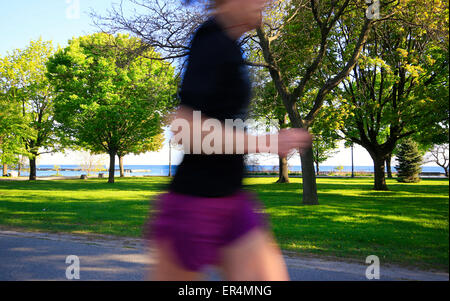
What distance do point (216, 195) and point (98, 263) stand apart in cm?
301

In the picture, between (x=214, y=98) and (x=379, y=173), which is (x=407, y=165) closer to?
(x=379, y=173)

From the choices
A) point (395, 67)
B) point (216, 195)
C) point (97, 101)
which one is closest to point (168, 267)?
point (216, 195)

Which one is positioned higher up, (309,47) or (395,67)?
(309,47)

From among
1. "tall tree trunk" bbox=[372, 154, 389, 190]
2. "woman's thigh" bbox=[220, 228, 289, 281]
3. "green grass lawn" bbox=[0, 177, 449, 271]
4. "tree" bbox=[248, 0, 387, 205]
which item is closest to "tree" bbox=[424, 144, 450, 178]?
"green grass lawn" bbox=[0, 177, 449, 271]

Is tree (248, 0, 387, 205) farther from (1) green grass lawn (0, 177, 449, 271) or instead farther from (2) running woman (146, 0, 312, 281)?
(2) running woman (146, 0, 312, 281)

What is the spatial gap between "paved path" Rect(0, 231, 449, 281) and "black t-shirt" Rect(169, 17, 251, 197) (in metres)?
1.79

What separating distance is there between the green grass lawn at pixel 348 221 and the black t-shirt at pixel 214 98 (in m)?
0.11

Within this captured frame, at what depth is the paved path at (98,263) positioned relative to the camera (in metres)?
3.03

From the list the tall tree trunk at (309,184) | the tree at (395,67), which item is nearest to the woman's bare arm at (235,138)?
the tree at (395,67)

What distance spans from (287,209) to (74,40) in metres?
21.6

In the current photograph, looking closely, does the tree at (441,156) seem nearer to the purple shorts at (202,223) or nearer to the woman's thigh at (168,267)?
the purple shorts at (202,223)

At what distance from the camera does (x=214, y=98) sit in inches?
42.1

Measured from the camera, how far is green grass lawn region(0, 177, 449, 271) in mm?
1329
